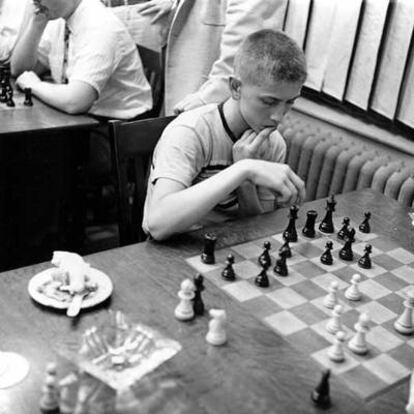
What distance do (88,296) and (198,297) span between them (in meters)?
0.24

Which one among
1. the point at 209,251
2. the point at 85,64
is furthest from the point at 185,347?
the point at 85,64

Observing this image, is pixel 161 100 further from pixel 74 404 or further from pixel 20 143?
pixel 74 404

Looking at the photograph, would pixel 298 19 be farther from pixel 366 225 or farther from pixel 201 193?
pixel 201 193

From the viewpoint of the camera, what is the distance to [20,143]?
2588 millimetres

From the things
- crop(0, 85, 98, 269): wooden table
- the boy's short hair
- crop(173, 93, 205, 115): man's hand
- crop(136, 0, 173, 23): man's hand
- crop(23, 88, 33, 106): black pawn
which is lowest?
crop(0, 85, 98, 269): wooden table

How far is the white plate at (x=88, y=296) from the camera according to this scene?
126 cm

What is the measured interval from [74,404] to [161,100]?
2443 mm

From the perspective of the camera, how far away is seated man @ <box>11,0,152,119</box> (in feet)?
8.88

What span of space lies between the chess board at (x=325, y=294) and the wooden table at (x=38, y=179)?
1284mm

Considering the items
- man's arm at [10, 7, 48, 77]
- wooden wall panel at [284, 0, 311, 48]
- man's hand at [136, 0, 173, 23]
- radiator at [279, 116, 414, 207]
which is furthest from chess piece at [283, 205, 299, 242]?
man's hand at [136, 0, 173, 23]

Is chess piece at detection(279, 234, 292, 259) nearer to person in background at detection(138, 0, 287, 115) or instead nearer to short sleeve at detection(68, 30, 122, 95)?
person in background at detection(138, 0, 287, 115)

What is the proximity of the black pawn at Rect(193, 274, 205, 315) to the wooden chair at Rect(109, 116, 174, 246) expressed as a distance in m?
0.69

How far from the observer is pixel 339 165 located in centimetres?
293

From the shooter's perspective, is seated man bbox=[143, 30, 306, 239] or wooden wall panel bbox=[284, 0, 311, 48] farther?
wooden wall panel bbox=[284, 0, 311, 48]
